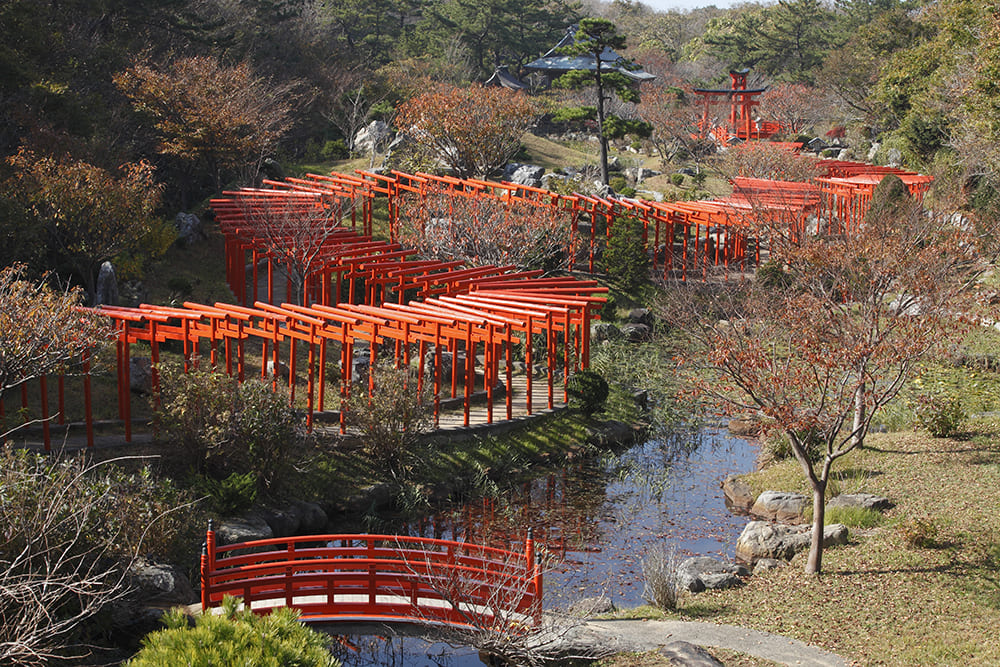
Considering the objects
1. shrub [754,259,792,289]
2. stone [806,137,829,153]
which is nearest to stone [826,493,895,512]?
shrub [754,259,792,289]

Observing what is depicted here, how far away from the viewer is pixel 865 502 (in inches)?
722

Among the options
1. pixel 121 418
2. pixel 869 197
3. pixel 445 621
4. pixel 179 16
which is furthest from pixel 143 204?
pixel 869 197

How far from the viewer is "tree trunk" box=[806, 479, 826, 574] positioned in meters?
15.4

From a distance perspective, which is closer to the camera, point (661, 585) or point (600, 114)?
point (661, 585)

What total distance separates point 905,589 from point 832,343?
3.80 m

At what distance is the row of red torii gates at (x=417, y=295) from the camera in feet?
71.6

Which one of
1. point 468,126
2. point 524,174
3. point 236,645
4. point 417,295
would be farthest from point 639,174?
point 236,645

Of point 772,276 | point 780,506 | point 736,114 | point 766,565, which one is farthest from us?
point 736,114

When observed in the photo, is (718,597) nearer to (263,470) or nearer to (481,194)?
(263,470)

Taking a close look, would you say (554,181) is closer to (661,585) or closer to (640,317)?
(640,317)

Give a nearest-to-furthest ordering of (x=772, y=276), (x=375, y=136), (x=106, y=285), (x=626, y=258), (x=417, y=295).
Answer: (x=106, y=285)
(x=417, y=295)
(x=772, y=276)
(x=626, y=258)
(x=375, y=136)

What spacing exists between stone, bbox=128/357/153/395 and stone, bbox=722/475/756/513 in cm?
1222

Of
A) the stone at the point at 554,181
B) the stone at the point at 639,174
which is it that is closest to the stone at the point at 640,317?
the stone at the point at 554,181

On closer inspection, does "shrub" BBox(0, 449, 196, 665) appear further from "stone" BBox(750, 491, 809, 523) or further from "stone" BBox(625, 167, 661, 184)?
"stone" BBox(625, 167, 661, 184)
